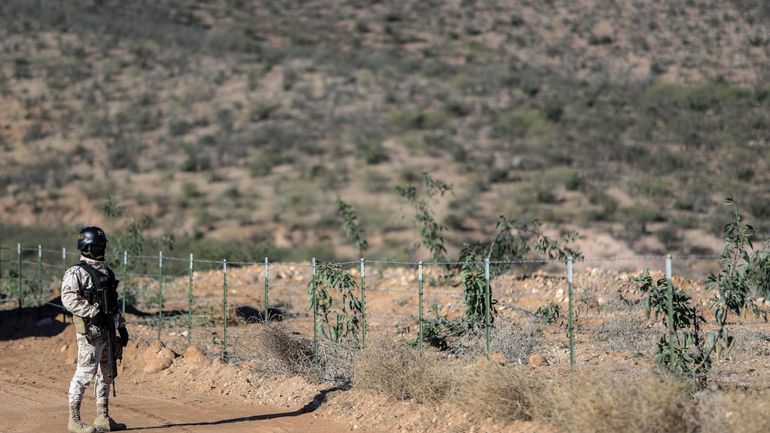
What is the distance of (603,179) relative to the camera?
128 ft

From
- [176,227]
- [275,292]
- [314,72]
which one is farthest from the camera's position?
[314,72]

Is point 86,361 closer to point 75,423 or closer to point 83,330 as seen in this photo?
point 83,330

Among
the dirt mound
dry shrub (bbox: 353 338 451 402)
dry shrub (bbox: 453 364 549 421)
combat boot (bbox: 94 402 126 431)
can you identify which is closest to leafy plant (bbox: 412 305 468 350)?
dry shrub (bbox: 353 338 451 402)

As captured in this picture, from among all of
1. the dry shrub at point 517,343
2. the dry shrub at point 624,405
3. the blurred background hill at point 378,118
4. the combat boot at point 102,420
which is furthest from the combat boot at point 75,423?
the blurred background hill at point 378,118

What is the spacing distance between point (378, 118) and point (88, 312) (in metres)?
37.9

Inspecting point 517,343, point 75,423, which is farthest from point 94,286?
point 517,343

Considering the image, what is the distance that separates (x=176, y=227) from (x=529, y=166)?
14517mm

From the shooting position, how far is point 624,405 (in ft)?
27.6

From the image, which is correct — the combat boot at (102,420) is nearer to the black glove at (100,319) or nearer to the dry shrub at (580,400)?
the black glove at (100,319)

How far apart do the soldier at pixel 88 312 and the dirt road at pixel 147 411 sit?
910 mm

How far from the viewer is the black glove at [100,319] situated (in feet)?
32.8

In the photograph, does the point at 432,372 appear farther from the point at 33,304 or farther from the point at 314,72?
the point at 314,72

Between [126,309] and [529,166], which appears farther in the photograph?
[529,166]

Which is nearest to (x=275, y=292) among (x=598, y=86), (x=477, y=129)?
(x=477, y=129)
